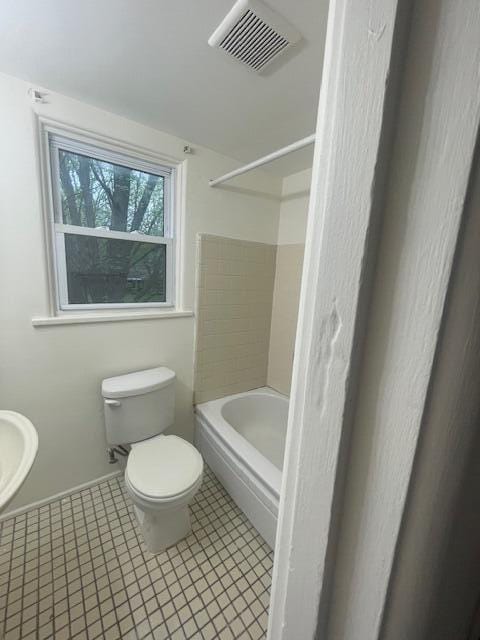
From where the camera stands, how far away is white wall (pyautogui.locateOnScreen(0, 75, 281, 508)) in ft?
4.17

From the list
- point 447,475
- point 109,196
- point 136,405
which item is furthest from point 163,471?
point 109,196

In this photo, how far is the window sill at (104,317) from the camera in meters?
1.41

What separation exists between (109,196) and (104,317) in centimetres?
72

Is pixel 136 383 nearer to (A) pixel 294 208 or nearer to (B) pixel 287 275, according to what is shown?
(B) pixel 287 275

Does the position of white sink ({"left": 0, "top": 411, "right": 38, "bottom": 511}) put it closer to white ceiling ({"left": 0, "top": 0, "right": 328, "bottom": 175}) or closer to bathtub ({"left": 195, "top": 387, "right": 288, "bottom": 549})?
bathtub ({"left": 195, "top": 387, "right": 288, "bottom": 549})

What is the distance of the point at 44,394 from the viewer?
4.86 feet

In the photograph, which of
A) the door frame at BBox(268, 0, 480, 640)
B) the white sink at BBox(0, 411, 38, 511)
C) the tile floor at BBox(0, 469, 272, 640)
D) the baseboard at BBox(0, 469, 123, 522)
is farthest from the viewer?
the baseboard at BBox(0, 469, 123, 522)

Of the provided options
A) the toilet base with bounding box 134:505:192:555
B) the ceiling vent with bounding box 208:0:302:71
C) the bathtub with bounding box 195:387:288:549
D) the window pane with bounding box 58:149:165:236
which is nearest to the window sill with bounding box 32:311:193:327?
the window pane with bounding box 58:149:165:236

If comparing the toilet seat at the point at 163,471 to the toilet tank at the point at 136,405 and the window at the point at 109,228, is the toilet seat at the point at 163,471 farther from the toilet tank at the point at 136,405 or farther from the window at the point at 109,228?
the window at the point at 109,228

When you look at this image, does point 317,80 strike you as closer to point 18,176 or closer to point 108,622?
point 18,176

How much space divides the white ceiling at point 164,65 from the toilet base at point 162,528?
2006mm

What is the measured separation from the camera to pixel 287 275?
222 centimetres

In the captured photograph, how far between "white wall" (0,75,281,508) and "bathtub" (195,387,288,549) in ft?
0.88

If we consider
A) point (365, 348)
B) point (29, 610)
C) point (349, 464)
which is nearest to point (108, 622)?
point (29, 610)
